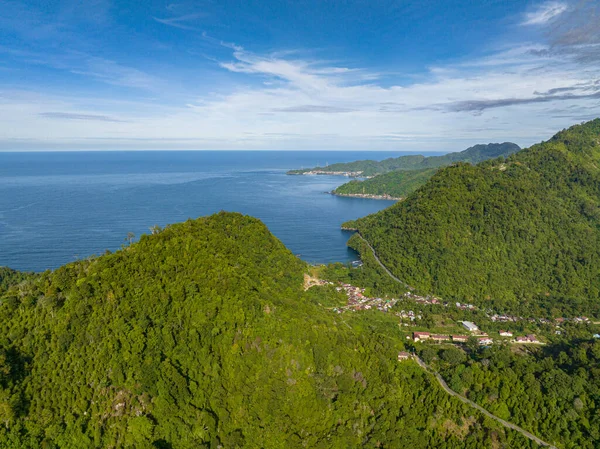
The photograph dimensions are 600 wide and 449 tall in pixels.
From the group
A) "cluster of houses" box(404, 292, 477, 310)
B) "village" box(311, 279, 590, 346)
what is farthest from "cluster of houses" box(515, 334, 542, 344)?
"cluster of houses" box(404, 292, 477, 310)

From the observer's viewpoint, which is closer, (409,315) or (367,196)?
(409,315)

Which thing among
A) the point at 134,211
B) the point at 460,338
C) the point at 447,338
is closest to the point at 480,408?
the point at 447,338

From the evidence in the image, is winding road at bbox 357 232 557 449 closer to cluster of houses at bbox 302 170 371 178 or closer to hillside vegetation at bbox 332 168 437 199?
hillside vegetation at bbox 332 168 437 199

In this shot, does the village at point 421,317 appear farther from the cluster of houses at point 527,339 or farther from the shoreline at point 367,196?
the shoreline at point 367,196

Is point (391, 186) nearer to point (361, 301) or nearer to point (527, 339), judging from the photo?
point (361, 301)

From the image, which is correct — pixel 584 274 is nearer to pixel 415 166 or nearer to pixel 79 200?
pixel 79 200

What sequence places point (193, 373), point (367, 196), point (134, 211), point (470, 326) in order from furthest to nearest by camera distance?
point (367, 196), point (134, 211), point (470, 326), point (193, 373)

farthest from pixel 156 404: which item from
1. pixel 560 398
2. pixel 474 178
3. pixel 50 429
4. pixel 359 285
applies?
pixel 474 178
